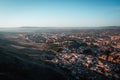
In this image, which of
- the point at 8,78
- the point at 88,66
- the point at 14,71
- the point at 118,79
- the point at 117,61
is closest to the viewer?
the point at 8,78

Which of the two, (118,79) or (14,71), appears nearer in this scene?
(14,71)

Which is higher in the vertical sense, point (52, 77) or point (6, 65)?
point (6, 65)

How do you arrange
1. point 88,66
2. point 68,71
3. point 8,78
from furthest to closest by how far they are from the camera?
point 88,66
point 68,71
point 8,78

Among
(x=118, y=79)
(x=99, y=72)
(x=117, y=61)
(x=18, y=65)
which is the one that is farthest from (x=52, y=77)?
(x=117, y=61)

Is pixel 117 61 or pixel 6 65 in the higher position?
pixel 6 65

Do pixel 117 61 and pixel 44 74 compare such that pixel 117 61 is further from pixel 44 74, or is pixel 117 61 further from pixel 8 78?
pixel 8 78

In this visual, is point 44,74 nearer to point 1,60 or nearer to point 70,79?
point 70,79

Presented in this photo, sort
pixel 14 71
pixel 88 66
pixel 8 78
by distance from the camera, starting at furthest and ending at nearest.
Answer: pixel 88 66 < pixel 14 71 < pixel 8 78

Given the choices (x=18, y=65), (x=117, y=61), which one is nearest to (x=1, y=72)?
(x=18, y=65)

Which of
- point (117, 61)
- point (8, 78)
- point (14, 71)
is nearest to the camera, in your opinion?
point (8, 78)
